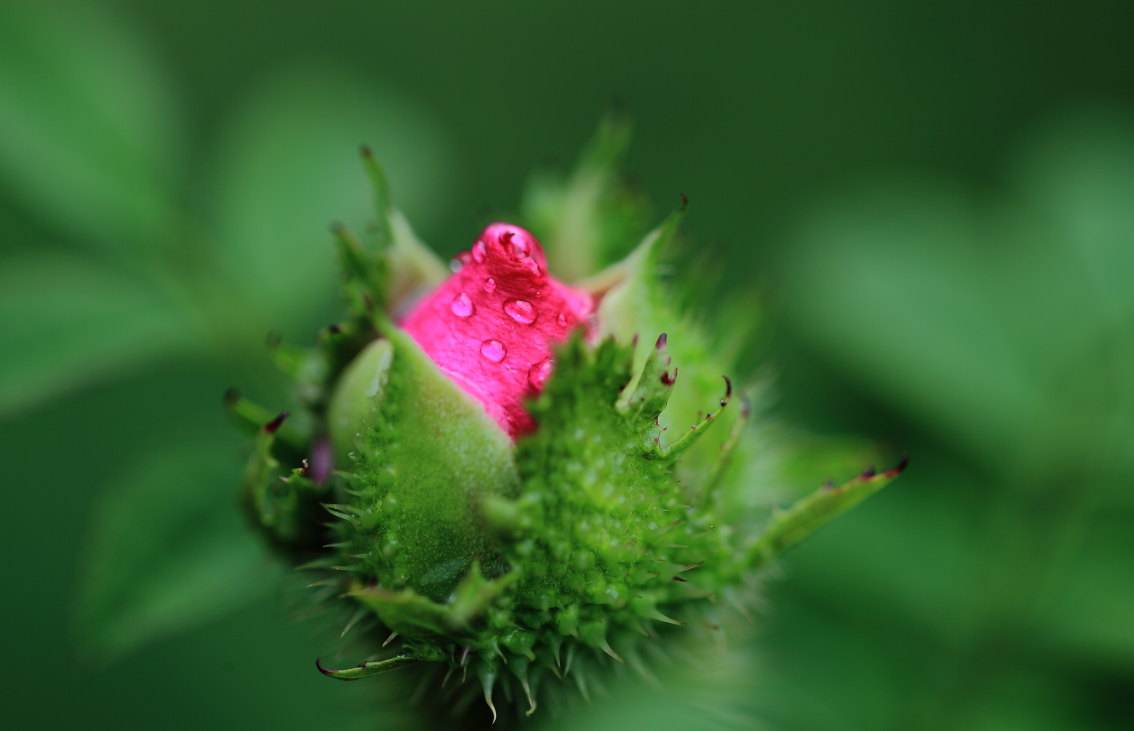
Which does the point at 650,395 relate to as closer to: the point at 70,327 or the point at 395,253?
the point at 395,253

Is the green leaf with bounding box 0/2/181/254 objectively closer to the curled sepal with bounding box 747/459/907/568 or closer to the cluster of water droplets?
the cluster of water droplets

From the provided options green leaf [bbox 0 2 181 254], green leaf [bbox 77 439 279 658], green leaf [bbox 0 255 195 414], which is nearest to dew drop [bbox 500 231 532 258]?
green leaf [bbox 77 439 279 658]

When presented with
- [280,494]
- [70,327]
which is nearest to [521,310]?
[280,494]

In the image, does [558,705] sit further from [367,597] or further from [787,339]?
[787,339]

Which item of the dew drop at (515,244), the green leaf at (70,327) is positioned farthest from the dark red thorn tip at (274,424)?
the green leaf at (70,327)

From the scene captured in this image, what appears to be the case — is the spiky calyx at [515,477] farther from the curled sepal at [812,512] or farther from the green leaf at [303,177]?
the green leaf at [303,177]

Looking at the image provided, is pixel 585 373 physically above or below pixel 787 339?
below

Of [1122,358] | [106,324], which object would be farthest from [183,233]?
[1122,358]
